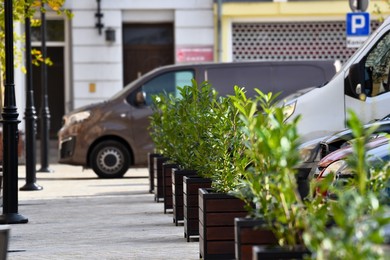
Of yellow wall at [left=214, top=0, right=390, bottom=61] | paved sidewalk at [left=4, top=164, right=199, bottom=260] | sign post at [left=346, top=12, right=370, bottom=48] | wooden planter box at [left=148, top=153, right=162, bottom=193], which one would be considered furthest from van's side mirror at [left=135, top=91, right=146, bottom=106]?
yellow wall at [left=214, top=0, right=390, bottom=61]

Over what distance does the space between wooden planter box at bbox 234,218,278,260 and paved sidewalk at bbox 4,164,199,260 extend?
286cm

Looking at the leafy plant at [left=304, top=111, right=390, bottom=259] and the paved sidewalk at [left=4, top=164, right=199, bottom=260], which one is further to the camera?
the paved sidewalk at [left=4, top=164, right=199, bottom=260]

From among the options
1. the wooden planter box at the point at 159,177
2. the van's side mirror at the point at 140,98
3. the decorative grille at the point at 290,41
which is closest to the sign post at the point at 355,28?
the van's side mirror at the point at 140,98

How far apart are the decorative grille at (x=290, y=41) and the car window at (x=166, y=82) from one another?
9856 mm

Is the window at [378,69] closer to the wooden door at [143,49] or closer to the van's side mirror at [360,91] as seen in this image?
the van's side mirror at [360,91]

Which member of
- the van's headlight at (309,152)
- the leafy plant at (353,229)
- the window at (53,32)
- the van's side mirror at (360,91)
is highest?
the window at (53,32)

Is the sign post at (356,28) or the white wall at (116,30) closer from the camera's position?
the sign post at (356,28)

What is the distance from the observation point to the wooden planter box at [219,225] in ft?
31.4

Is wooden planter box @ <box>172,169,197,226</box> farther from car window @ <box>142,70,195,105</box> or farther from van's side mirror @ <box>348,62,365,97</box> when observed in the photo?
car window @ <box>142,70,195,105</box>

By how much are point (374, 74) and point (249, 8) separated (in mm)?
17802

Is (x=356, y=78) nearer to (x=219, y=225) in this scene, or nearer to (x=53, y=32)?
(x=219, y=225)

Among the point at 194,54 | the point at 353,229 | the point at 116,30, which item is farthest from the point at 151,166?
the point at 116,30

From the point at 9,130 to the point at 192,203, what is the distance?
2.96 meters

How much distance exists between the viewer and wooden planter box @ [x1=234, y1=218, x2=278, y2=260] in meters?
7.15
